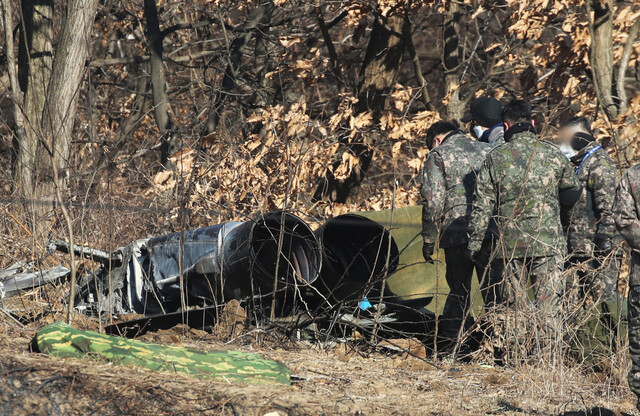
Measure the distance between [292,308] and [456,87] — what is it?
5.11 m

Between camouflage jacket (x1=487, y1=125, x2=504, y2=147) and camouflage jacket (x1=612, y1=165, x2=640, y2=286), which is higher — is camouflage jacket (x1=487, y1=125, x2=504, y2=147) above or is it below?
above

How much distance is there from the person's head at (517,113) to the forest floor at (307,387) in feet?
5.92

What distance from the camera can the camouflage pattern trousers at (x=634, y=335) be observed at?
459 cm

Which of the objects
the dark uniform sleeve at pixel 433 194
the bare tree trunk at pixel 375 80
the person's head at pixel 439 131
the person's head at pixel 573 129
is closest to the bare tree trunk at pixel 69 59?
the bare tree trunk at pixel 375 80

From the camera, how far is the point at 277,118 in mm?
9508

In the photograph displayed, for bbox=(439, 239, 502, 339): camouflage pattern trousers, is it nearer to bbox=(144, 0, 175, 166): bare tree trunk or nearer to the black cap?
the black cap

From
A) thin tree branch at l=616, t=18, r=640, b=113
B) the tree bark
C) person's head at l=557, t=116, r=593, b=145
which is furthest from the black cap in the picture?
the tree bark

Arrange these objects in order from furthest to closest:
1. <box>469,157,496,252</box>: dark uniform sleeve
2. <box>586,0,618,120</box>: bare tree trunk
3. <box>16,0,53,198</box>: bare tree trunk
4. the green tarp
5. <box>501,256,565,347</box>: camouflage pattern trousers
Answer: <box>16,0,53,198</box>: bare tree trunk < <box>586,0,618,120</box>: bare tree trunk < the green tarp < <box>469,157,496,252</box>: dark uniform sleeve < <box>501,256,565,347</box>: camouflage pattern trousers

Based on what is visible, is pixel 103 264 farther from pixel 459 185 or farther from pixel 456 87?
pixel 456 87

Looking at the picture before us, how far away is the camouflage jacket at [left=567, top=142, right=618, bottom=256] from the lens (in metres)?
6.78

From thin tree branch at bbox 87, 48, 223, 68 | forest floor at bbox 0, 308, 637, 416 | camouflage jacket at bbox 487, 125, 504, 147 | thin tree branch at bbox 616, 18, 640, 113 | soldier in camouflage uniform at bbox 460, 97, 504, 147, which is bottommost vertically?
forest floor at bbox 0, 308, 637, 416

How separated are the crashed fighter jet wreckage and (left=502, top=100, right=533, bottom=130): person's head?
4.04ft

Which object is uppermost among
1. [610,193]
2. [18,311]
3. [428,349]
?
[610,193]

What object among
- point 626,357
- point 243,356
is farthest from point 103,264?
point 626,357
